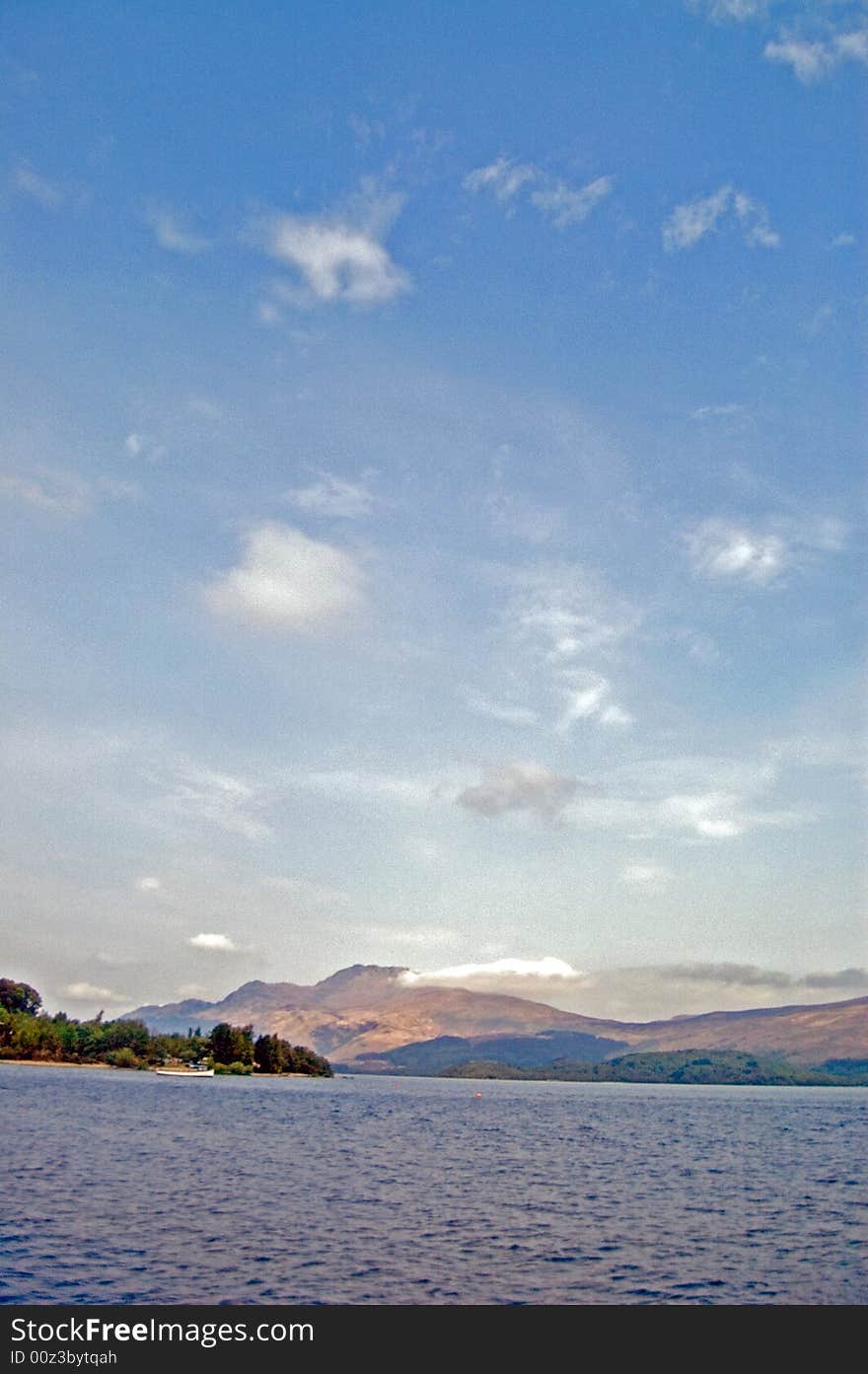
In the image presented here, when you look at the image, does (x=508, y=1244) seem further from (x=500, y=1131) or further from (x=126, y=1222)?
(x=500, y=1131)

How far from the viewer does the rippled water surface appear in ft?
160

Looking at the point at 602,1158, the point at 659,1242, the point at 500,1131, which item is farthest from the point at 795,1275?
the point at 500,1131

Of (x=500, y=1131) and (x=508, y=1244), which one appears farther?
(x=500, y=1131)

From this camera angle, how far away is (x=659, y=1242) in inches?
2512

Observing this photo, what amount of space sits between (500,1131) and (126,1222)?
408 feet

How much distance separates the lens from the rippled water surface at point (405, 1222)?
48.8m

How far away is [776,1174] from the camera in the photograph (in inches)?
4395

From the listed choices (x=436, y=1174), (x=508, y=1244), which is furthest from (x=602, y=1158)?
(x=508, y=1244)

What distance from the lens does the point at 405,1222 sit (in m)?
68.1
